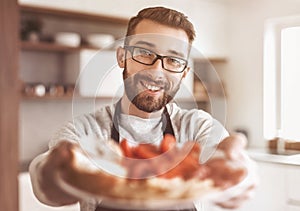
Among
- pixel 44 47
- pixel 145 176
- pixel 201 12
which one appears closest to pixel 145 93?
pixel 145 176

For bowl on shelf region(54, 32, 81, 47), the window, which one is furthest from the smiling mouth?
bowl on shelf region(54, 32, 81, 47)

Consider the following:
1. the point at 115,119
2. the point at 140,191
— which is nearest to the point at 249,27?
the point at 115,119

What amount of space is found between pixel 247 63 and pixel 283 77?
0.48 feet

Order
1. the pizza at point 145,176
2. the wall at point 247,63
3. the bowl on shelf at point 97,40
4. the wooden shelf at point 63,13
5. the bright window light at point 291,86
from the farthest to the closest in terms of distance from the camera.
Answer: the wooden shelf at point 63,13 < the bowl on shelf at point 97,40 < the wall at point 247,63 < the bright window light at point 291,86 < the pizza at point 145,176

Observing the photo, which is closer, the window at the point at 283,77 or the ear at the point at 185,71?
the ear at the point at 185,71

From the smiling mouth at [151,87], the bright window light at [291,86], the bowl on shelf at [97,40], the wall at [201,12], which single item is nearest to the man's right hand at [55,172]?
the smiling mouth at [151,87]

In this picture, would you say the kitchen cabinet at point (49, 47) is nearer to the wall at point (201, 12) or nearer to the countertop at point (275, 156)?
the wall at point (201, 12)

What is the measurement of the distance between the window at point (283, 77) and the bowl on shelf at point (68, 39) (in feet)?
1.63

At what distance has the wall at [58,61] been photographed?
30.5 inches

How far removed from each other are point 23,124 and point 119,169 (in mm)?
784

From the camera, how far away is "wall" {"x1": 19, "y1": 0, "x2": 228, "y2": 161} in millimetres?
775

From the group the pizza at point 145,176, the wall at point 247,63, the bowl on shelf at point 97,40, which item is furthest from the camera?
the bowl on shelf at point 97,40

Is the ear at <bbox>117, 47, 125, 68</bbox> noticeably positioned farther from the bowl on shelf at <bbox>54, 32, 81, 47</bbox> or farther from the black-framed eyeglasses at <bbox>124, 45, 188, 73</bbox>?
the bowl on shelf at <bbox>54, 32, 81, 47</bbox>

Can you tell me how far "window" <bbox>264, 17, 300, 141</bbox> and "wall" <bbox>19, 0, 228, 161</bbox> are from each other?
91 mm
